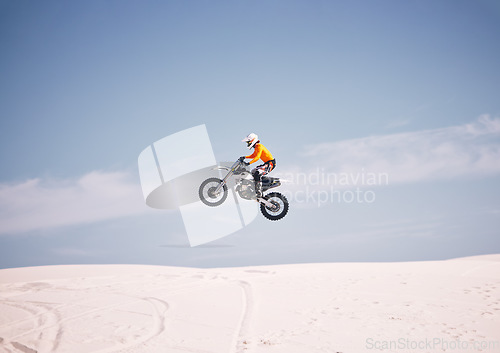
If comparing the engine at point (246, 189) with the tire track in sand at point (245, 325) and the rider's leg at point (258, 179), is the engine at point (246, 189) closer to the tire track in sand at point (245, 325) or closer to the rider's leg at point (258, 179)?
the rider's leg at point (258, 179)

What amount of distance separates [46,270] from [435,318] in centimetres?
3592

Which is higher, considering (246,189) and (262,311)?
(246,189)

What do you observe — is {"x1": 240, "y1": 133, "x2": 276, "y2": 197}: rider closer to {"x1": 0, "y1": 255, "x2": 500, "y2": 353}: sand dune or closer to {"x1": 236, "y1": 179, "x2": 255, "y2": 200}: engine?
{"x1": 236, "y1": 179, "x2": 255, "y2": 200}: engine

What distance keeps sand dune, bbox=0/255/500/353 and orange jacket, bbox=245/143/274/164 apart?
35.5 ft

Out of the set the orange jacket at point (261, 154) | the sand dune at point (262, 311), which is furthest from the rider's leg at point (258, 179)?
the sand dune at point (262, 311)

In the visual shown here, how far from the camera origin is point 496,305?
2028 cm

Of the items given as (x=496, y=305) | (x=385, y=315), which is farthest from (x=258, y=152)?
(x=496, y=305)

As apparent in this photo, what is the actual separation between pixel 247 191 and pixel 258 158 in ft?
2.87

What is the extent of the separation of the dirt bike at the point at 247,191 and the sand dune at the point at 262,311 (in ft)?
31.3

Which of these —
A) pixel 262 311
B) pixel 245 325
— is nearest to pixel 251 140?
pixel 245 325

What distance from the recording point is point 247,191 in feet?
25.5

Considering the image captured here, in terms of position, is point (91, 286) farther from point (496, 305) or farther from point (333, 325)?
point (496, 305)

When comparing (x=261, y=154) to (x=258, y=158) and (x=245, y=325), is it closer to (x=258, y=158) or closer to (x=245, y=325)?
(x=258, y=158)

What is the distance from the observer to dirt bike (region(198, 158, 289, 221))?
305 inches
